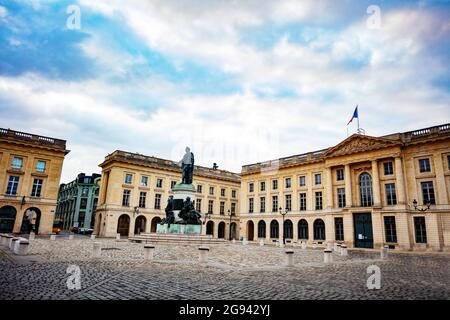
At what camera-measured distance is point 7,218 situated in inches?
1500

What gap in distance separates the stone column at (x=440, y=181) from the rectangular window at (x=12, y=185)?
169ft

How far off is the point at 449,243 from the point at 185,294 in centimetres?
3335

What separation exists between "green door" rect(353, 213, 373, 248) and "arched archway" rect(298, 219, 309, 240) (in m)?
7.93

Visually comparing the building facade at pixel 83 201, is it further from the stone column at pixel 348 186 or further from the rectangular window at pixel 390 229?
the rectangular window at pixel 390 229

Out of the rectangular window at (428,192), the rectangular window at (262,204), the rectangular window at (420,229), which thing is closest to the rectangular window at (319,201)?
the rectangular window at (262,204)

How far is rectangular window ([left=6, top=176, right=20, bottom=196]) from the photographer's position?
38763 millimetres

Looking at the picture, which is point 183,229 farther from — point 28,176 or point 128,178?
point 28,176

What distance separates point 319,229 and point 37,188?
40.2 metres

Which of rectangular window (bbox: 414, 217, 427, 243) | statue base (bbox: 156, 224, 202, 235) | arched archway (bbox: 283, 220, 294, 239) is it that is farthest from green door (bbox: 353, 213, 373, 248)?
statue base (bbox: 156, 224, 202, 235)

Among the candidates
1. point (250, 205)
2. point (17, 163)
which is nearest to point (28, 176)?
point (17, 163)

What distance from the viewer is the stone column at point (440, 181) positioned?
30656mm
